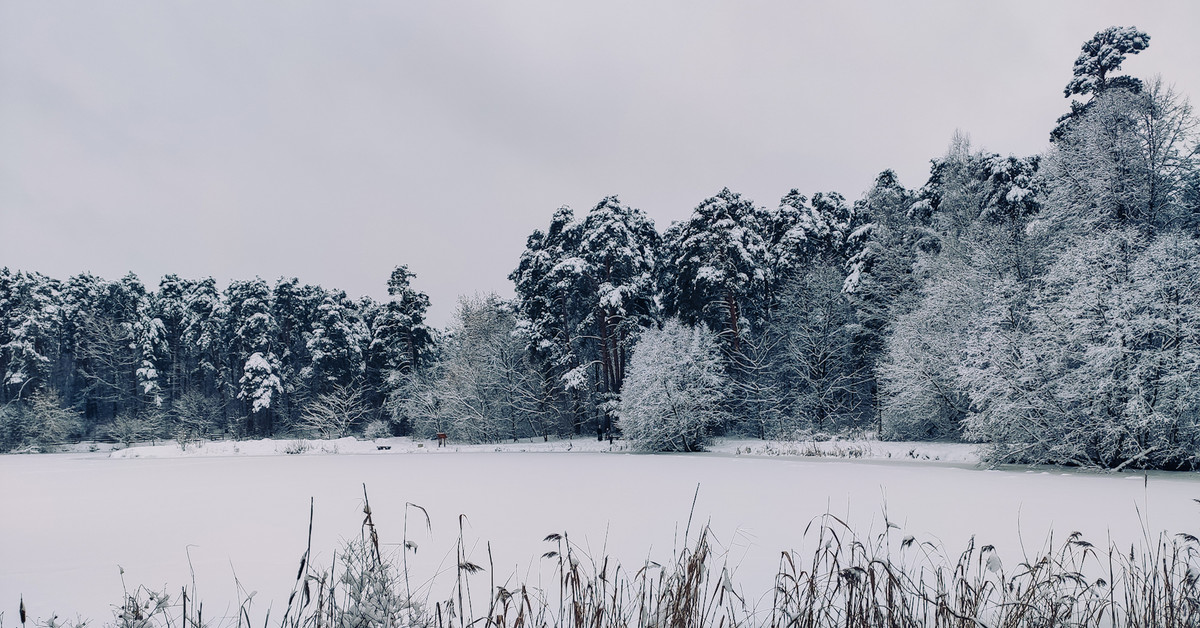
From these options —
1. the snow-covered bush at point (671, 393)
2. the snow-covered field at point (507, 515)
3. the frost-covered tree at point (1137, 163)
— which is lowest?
the snow-covered field at point (507, 515)

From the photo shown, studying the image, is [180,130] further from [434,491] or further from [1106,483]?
[1106,483]

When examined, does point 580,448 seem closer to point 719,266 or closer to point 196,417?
point 719,266

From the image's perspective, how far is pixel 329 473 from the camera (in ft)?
60.6

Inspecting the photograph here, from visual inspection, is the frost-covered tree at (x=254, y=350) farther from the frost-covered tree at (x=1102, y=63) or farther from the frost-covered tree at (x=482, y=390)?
the frost-covered tree at (x=1102, y=63)

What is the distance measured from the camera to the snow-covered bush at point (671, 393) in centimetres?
2675

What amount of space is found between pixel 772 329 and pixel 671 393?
31.5 ft

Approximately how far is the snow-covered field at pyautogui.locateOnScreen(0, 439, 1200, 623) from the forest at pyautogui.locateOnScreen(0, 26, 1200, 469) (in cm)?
289

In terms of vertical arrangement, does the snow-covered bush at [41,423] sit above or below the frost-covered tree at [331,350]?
below

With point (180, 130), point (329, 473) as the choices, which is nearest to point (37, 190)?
point (180, 130)

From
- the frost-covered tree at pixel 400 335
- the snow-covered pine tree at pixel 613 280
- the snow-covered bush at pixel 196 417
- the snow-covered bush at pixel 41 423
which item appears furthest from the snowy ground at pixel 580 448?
the frost-covered tree at pixel 400 335

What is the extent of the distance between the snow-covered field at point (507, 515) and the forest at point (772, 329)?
2.89 m

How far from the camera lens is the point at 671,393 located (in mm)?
26750

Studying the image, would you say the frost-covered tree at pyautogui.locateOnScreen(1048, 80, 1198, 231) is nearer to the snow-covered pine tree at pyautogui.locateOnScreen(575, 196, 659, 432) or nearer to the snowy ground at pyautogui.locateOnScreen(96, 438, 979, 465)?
the snowy ground at pyautogui.locateOnScreen(96, 438, 979, 465)

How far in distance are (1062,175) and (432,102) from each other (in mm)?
44192
